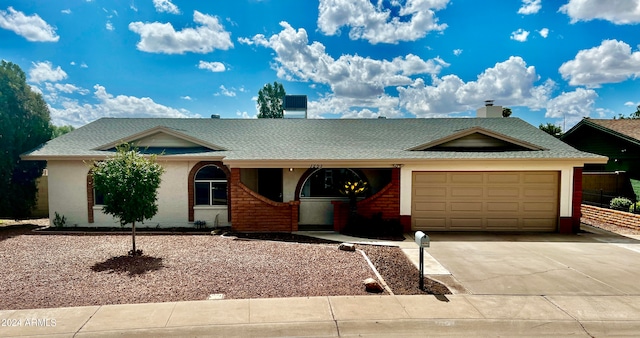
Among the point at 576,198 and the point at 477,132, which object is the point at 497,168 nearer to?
the point at 477,132

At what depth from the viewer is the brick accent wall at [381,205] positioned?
462 inches

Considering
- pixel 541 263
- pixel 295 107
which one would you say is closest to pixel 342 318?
pixel 541 263

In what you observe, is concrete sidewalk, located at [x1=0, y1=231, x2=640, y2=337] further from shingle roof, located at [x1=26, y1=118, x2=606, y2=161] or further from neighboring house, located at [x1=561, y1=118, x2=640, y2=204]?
neighboring house, located at [x1=561, y1=118, x2=640, y2=204]

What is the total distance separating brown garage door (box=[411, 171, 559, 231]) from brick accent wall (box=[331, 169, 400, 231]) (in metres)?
0.67

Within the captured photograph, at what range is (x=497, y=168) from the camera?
1165 cm

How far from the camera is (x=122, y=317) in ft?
17.1

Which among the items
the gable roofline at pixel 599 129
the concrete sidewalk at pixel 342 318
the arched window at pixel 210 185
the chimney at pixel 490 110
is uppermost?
the chimney at pixel 490 110

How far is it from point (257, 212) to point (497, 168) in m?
8.59

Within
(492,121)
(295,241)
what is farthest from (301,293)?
(492,121)

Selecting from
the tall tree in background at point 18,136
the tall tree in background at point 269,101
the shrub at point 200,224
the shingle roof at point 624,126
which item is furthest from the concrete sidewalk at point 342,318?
the tall tree in background at point 269,101

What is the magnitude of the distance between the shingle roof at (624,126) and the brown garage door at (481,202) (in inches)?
366

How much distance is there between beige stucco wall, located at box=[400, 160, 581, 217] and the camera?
37.7 ft

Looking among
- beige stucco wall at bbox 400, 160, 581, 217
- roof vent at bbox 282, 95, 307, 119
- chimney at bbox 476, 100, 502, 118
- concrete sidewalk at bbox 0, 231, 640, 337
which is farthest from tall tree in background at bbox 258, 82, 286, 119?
concrete sidewalk at bbox 0, 231, 640, 337

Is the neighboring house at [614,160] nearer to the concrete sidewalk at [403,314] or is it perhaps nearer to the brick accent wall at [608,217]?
the brick accent wall at [608,217]
